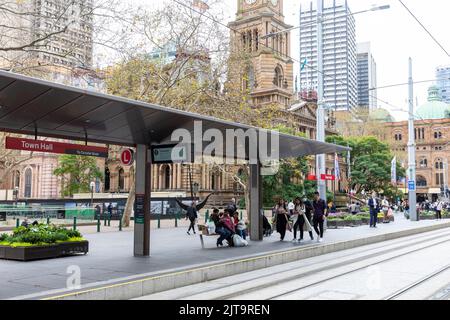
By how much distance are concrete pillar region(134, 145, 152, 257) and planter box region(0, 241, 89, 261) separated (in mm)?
1680

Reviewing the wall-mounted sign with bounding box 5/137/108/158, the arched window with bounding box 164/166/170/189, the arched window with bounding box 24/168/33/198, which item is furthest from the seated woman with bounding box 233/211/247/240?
the arched window with bounding box 24/168/33/198

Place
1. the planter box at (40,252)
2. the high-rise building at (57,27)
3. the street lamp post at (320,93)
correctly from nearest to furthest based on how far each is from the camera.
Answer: the planter box at (40,252), the high-rise building at (57,27), the street lamp post at (320,93)

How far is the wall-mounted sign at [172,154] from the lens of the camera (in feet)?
41.0

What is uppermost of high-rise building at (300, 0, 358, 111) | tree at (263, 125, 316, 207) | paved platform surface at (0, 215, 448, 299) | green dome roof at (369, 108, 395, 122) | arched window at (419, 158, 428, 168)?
green dome roof at (369, 108, 395, 122)

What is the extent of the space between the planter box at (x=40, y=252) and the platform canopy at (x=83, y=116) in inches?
112

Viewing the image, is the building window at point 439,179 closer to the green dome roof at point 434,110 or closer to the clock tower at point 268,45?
the green dome roof at point 434,110

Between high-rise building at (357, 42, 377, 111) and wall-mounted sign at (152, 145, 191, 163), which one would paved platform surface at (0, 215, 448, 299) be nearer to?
wall-mounted sign at (152, 145, 191, 163)

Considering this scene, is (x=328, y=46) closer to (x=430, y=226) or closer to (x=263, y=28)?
(x=430, y=226)

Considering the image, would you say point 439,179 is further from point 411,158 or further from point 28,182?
point 28,182

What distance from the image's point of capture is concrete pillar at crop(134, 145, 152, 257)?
12930 mm

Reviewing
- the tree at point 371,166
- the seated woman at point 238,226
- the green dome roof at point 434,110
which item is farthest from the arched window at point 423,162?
the seated woman at point 238,226

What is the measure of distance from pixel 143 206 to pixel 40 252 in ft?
9.17

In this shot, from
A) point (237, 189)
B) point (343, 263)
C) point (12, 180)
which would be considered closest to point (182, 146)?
point (343, 263)

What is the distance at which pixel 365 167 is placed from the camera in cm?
6444
